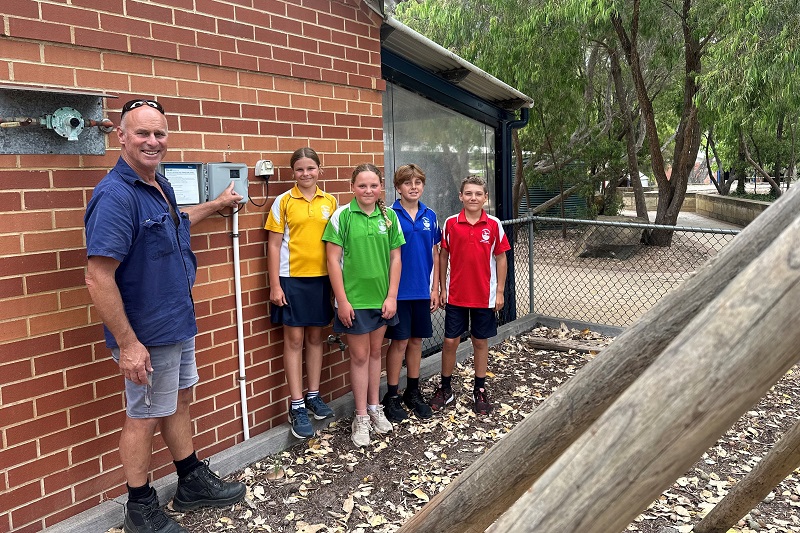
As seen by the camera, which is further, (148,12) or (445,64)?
(445,64)

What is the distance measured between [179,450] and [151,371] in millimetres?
680

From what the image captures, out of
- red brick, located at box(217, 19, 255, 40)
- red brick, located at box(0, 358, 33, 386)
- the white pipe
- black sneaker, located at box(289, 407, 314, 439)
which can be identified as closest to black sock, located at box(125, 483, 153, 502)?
red brick, located at box(0, 358, 33, 386)

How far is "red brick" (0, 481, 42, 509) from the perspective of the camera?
305cm

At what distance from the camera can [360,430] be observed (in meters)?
4.52

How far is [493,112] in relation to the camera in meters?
7.48

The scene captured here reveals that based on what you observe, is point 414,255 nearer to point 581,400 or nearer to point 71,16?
point 71,16

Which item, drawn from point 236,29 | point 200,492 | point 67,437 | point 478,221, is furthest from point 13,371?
point 478,221

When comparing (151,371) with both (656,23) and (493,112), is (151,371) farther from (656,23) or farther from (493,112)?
(656,23)

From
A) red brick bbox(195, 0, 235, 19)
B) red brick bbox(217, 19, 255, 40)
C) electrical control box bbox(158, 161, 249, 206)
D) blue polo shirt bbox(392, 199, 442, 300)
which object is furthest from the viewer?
blue polo shirt bbox(392, 199, 442, 300)

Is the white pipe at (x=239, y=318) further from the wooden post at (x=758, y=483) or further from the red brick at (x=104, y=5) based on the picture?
the wooden post at (x=758, y=483)

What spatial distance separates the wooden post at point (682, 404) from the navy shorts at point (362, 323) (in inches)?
131

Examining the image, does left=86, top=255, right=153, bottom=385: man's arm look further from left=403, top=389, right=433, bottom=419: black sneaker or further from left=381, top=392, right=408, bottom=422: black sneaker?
left=403, top=389, right=433, bottom=419: black sneaker

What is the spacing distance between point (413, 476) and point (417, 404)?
96 cm

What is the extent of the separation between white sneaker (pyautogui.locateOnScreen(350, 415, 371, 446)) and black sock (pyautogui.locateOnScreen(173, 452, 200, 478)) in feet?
3.83
